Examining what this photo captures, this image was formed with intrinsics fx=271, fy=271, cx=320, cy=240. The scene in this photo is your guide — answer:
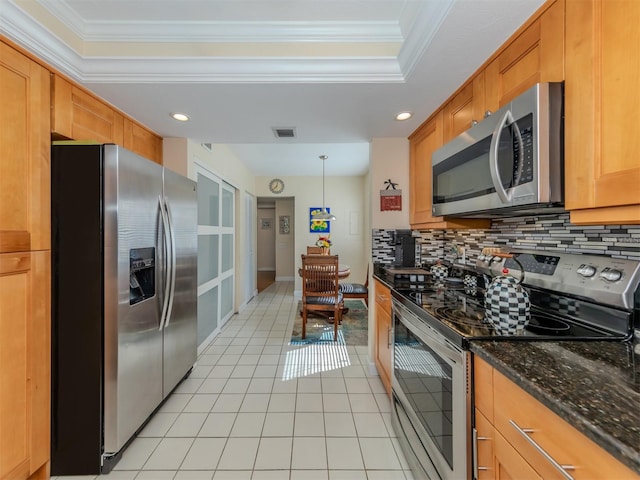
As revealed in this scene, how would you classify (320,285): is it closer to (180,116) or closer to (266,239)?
(180,116)

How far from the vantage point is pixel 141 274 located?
5.69 feet

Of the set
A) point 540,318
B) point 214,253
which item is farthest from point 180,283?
point 540,318

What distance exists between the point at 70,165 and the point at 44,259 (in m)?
0.51

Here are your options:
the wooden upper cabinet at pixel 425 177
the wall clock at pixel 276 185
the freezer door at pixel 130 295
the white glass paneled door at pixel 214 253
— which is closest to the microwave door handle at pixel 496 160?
the wooden upper cabinet at pixel 425 177

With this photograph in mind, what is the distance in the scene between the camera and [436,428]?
120cm

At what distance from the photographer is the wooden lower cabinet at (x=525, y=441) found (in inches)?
23.0

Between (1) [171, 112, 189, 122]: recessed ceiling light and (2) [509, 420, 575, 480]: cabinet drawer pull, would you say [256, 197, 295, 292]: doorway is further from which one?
(2) [509, 420, 575, 480]: cabinet drawer pull

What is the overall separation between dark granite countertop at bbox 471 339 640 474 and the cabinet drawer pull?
135 millimetres

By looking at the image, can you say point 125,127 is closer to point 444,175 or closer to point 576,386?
point 444,175

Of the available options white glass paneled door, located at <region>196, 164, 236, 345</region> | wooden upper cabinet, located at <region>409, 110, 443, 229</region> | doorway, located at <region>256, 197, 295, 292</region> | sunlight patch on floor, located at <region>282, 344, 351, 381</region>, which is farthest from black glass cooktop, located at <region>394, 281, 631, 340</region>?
doorway, located at <region>256, 197, 295, 292</region>

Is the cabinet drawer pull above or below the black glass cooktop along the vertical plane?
below

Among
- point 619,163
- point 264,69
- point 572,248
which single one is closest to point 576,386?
point 619,163

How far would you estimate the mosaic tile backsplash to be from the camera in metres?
1.06

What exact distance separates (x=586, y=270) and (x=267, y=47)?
1895 mm
